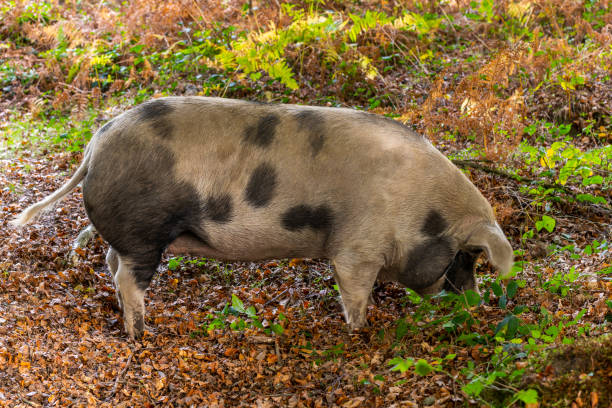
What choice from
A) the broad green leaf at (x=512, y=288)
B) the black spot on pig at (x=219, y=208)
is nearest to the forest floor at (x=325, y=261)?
the broad green leaf at (x=512, y=288)

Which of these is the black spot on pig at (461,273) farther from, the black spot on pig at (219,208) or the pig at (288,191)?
the black spot on pig at (219,208)

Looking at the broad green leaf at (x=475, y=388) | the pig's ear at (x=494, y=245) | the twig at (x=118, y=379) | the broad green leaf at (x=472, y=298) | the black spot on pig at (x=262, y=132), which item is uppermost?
the black spot on pig at (x=262, y=132)

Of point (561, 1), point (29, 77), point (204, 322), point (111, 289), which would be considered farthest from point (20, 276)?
point (561, 1)

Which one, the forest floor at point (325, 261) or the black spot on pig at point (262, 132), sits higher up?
the black spot on pig at point (262, 132)

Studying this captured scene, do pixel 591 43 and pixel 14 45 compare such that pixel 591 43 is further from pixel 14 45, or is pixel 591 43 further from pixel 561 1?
pixel 14 45

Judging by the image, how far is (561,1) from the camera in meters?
9.74

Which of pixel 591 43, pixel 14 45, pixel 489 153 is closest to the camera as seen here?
pixel 489 153

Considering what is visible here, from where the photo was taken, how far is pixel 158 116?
4406 mm

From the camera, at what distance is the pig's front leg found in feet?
14.3

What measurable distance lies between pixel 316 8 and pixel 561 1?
4.03 m

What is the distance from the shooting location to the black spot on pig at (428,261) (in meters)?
4.36

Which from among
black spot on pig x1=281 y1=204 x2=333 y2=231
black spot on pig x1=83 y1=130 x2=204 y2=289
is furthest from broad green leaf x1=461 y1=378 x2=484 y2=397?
black spot on pig x1=83 y1=130 x2=204 y2=289

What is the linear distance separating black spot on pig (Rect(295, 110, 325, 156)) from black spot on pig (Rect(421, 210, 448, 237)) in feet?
3.09

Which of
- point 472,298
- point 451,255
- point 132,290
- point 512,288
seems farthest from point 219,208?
point 512,288
